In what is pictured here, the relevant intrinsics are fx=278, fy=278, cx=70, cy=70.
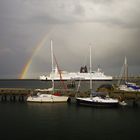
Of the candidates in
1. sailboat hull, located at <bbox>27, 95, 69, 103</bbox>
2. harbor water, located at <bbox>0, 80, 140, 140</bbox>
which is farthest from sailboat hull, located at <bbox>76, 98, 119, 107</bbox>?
sailboat hull, located at <bbox>27, 95, 69, 103</bbox>

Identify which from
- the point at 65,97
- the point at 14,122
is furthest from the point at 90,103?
the point at 14,122

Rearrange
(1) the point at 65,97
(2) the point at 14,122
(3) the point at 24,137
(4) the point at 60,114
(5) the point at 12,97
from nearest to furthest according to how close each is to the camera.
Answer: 1. (3) the point at 24,137
2. (2) the point at 14,122
3. (4) the point at 60,114
4. (1) the point at 65,97
5. (5) the point at 12,97

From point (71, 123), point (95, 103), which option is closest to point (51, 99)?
point (95, 103)

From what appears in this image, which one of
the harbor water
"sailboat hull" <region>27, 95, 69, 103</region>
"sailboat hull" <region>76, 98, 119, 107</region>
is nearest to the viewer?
the harbor water

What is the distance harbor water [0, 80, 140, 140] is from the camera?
34.8 m

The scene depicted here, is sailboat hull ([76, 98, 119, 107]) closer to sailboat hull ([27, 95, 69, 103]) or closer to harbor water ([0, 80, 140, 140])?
harbor water ([0, 80, 140, 140])

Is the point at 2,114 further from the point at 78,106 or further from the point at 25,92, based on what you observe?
the point at 25,92

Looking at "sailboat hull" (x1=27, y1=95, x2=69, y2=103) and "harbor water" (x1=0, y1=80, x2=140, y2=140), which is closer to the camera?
"harbor water" (x1=0, y1=80, x2=140, y2=140)

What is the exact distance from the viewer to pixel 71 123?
42.5 metres

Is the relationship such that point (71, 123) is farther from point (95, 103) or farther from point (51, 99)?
point (51, 99)

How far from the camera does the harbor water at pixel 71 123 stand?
1369 inches

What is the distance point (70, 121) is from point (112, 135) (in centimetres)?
1092

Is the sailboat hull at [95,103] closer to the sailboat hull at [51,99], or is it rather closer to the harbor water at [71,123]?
the harbor water at [71,123]

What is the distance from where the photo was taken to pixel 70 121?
145ft
